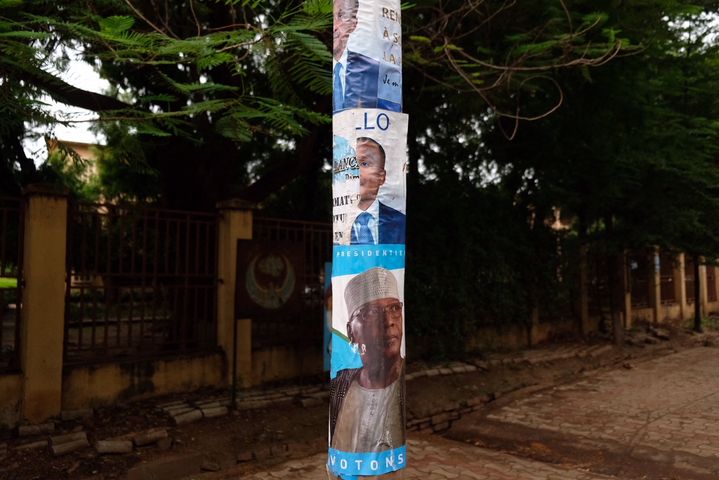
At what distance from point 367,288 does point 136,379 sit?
15.7ft

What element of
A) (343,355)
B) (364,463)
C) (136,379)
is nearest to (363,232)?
(343,355)

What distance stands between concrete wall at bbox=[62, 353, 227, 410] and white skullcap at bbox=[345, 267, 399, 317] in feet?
15.1

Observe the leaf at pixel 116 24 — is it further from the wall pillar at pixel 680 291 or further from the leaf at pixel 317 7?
the wall pillar at pixel 680 291

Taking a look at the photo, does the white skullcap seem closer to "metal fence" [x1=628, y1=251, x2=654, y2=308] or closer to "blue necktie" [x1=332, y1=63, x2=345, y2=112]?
"blue necktie" [x1=332, y1=63, x2=345, y2=112]

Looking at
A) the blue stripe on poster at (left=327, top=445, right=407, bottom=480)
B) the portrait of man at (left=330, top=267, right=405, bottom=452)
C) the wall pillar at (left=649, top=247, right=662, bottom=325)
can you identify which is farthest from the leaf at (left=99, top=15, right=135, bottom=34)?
the wall pillar at (left=649, top=247, right=662, bottom=325)

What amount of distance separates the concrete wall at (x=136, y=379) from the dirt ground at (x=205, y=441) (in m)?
0.12

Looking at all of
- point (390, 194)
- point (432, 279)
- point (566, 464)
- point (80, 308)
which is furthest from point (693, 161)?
point (80, 308)

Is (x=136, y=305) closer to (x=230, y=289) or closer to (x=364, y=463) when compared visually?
(x=230, y=289)

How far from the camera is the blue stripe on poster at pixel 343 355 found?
223 centimetres

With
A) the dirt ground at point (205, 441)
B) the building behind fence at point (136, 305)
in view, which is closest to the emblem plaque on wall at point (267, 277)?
the building behind fence at point (136, 305)

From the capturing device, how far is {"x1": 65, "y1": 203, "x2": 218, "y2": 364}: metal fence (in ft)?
19.4

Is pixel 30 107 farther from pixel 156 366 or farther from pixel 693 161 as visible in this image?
pixel 693 161

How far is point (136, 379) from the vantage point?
19.9 feet

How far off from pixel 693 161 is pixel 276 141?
7.70 metres
